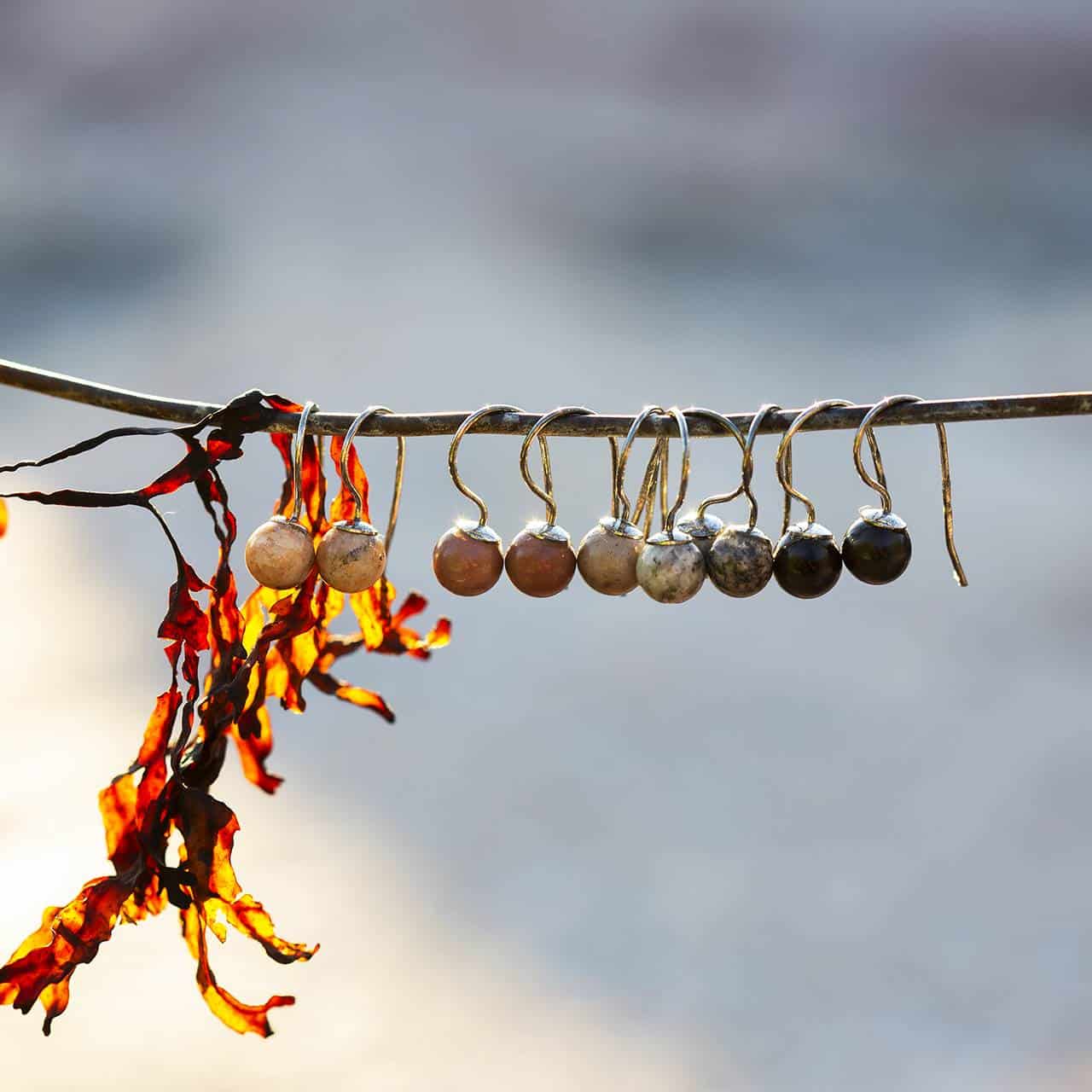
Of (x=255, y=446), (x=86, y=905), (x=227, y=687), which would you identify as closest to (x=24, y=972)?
(x=86, y=905)

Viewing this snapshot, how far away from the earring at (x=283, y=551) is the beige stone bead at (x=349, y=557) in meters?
0.01

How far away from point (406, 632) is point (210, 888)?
23cm

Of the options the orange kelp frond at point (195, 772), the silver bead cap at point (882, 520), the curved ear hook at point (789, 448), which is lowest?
the orange kelp frond at point (195, 772)

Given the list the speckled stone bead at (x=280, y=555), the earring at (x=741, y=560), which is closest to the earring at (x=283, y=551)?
the speckled stone bead at (x=280, y=555)

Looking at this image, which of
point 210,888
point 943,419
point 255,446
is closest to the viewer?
point 943,419

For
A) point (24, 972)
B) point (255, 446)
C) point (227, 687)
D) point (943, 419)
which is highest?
point (255, 446)

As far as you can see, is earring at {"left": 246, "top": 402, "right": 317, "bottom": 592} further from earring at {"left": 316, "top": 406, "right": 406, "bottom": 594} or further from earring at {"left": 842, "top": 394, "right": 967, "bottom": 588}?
earring at {"left": 842, "top": 394, "right": 967, "bottom": 588}

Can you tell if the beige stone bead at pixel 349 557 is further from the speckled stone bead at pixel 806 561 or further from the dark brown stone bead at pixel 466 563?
the speckled stone bead at pixel 806 561

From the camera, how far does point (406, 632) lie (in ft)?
2.80

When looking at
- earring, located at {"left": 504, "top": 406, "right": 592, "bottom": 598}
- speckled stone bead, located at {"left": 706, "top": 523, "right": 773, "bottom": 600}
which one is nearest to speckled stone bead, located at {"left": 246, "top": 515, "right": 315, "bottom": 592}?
earring, located at {"left": 504, "top": 406, "right": 592, "bottom": 598}

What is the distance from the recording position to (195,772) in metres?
0.68

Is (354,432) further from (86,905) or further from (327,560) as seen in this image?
(86,905)

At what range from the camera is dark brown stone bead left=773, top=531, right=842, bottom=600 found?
0.65 meters

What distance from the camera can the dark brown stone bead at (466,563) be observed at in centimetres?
68
